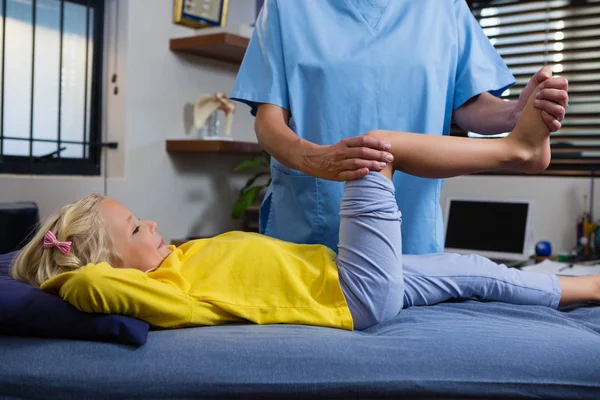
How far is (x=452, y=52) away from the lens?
4.91 ft

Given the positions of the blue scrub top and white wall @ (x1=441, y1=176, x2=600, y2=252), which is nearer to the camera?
the blue scrub top

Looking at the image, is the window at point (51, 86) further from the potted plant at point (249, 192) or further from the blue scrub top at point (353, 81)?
the blue scrub top at point (353, 81)

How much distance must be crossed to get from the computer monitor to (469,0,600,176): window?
295 mm

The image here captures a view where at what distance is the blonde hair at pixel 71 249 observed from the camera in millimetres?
1307

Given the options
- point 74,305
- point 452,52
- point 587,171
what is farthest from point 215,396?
point 587,171

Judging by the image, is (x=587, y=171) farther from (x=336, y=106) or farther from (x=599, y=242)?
(x=336, y=106)

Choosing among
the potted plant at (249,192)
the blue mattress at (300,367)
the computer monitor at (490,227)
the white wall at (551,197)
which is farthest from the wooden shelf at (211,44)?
the blue mattress at (300,367)

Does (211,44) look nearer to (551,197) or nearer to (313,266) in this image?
(551,197)

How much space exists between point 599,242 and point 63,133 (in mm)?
2331

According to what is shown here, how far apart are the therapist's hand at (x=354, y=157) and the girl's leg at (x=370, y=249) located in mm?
21

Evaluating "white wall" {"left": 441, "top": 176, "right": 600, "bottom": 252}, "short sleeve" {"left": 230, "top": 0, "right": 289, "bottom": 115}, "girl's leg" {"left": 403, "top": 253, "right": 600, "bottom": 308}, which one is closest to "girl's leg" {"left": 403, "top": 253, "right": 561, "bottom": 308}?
"girl's leg" {"left": 403, "top": 253, "right": 600, "bottom": 308}

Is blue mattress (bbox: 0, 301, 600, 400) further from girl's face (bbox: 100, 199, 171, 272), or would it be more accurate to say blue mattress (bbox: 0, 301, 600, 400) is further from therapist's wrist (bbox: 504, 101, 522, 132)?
therapist's wrist (bbox: 504, 101, 522, 132)

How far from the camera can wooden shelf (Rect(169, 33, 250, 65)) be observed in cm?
317

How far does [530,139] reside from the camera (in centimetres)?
130
